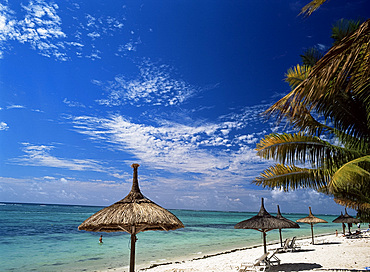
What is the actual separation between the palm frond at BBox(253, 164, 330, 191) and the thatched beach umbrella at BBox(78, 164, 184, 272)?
3.03 meters

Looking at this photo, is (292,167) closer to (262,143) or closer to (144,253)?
(262,143)

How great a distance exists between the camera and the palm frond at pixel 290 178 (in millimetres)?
6699

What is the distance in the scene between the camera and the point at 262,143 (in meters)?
6.53

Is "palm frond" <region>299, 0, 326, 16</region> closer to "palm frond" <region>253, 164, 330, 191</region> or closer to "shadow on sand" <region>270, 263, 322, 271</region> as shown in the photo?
"palm frond" <region>253, 164, 330, 191</region>

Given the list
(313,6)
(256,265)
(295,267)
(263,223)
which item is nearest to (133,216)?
(313,6)

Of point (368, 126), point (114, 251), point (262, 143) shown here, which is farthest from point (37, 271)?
point (368, 126)

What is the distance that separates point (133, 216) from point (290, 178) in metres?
4.20

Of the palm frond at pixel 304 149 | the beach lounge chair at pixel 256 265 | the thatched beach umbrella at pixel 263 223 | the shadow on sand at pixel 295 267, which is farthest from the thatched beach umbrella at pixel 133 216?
the shadow on sand at pixel 295 267

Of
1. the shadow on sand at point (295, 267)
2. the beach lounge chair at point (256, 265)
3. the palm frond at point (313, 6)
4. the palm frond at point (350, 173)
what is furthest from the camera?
the shadow on sand at point (295, 267)

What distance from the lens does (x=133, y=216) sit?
460 centimetres

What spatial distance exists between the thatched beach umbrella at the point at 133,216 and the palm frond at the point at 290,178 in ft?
9.95

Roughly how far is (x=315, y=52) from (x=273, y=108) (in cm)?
466

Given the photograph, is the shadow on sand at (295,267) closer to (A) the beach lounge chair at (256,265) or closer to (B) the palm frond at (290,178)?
(A) the beach lounge chair at (256,265)

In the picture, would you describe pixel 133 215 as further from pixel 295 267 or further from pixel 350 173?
pixel 295 267
